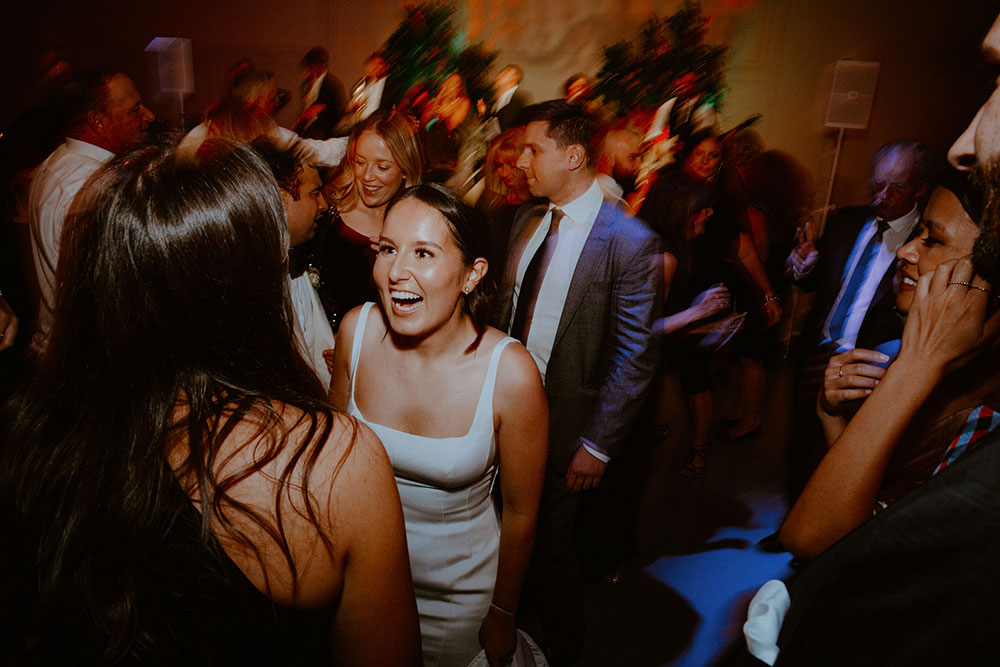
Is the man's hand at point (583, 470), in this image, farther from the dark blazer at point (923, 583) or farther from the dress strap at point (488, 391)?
the dark blazer at point (923, 583)

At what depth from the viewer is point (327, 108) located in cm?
639

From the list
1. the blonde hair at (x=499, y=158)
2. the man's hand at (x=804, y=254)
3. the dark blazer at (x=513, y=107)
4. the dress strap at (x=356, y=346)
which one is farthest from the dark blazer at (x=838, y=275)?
the dark blazer at (x=513, y=107)

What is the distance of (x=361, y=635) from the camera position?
37.0 inches

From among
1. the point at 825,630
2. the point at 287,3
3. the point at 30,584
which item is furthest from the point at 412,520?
the point at 287,3

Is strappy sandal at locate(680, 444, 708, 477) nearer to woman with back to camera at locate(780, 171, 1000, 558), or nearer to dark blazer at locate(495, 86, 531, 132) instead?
woman with back to camera at locate(780, 171, 1000, 558)

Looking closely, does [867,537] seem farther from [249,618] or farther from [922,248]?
[922,248]

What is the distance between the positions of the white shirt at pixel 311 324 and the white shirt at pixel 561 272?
2.89 feet

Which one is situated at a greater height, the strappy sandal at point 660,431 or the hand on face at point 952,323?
the hand on face at point 952,323

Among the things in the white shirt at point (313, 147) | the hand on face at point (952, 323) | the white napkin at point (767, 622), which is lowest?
the white napkin at point (767, 622)

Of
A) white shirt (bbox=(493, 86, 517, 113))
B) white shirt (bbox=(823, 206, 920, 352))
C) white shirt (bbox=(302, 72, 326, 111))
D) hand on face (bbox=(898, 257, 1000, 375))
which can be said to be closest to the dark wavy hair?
hand on face (bbox=(898, 257, 1000, 375))

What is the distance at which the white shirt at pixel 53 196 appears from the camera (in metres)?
2.46

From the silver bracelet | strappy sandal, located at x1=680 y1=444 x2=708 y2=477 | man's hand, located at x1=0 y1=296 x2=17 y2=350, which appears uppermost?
man's hand, located at x1=0 y1=296 x2=17 y2=350

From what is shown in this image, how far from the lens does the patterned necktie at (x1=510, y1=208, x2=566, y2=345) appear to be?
2.33 meters

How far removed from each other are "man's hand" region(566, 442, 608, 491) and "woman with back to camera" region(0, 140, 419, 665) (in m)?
1.38
